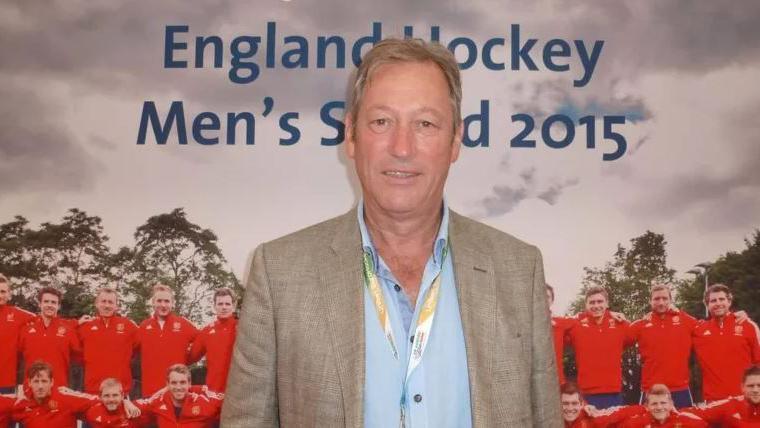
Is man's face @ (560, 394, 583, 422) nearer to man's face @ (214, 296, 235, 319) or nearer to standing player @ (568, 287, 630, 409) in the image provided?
standing player @ (568, 287, 630, 409)

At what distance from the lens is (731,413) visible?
3631mm

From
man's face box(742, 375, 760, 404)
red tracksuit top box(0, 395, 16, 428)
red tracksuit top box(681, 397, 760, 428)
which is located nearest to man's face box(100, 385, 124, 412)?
red tracksuit top box(0, 395, 16, 428)


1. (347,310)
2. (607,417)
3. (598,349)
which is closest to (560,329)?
(598,349)

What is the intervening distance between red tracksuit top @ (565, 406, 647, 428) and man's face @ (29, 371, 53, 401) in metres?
2.81

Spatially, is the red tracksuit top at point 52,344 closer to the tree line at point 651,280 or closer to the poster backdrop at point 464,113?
the poster backdrop at point 464,113

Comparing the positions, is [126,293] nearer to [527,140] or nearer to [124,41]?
[124,41]

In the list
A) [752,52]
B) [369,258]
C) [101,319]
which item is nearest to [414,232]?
[369,258]

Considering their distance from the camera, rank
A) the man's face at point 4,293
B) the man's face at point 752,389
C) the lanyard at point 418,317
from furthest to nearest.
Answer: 1. the man's face at point 4,293
2. the man's face at point 752,389
3. the lanyard at point 418,317

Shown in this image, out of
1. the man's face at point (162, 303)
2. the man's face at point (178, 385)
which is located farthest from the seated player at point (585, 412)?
the man's face at point (162, 303)

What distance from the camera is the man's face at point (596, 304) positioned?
3.73 metres

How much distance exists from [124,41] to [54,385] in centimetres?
193

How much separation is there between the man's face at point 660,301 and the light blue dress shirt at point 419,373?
8.56ft

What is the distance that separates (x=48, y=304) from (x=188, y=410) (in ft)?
3.21

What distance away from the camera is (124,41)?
151 inches
